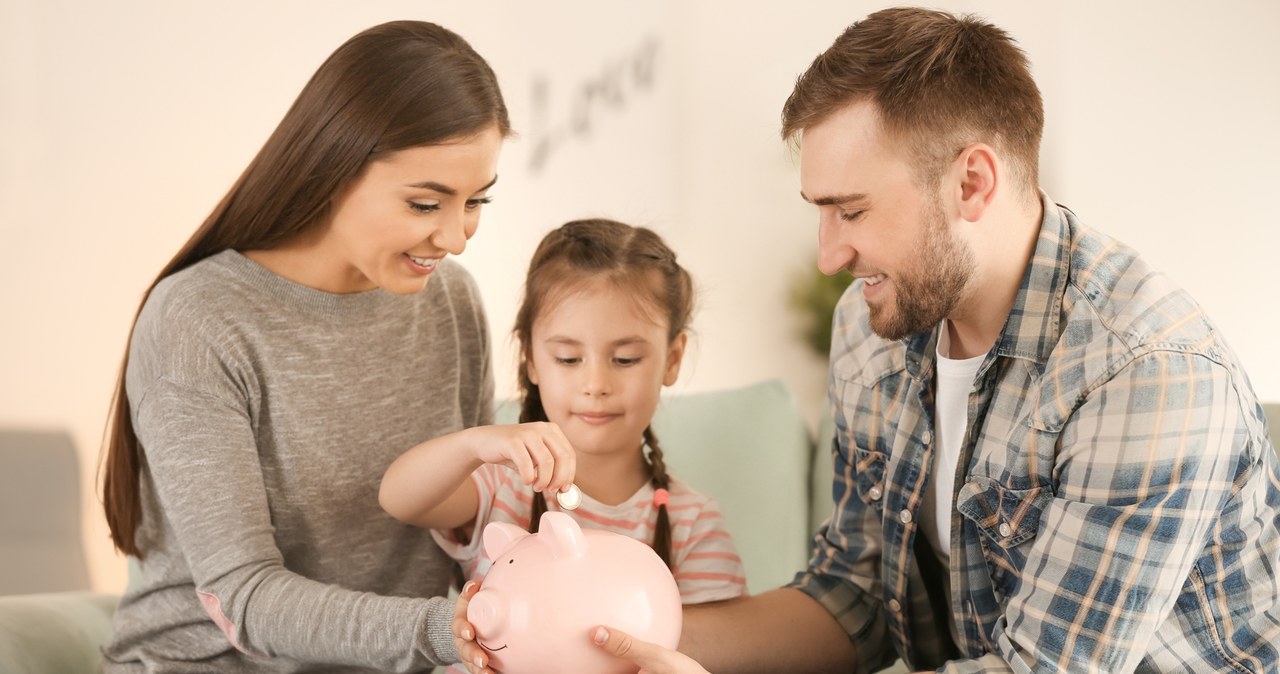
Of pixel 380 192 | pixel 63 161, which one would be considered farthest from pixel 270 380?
pixel 63 161

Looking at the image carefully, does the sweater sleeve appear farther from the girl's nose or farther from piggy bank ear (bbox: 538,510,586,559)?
the girl's nose

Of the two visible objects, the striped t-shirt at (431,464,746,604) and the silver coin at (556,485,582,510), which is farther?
the striped t-shirt at (431,464,746,604)

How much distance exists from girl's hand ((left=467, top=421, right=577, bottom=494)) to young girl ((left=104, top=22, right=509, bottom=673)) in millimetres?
198

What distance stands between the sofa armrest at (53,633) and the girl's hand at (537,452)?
79 centimetres

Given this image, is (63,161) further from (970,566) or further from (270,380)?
(970,566)

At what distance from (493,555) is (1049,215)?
87cm

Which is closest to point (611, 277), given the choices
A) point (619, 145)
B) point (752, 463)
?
point (752, 463)

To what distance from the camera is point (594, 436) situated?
5.44ft

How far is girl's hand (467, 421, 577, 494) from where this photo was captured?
1.37 m

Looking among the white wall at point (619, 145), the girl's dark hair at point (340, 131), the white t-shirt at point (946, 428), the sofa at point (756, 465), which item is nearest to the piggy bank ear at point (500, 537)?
the girl's dark hair at point (340, 131)

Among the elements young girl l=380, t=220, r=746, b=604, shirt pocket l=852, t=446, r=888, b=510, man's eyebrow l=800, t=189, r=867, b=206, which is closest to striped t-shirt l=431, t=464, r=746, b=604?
young girl l=380, t=220, r=746, b=604

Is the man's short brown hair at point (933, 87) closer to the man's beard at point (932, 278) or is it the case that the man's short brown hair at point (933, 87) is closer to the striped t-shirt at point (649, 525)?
the man's beard at point (932, 278)

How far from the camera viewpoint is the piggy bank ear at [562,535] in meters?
1.28

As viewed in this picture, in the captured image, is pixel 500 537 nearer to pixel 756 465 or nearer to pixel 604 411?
pixel 604 411
